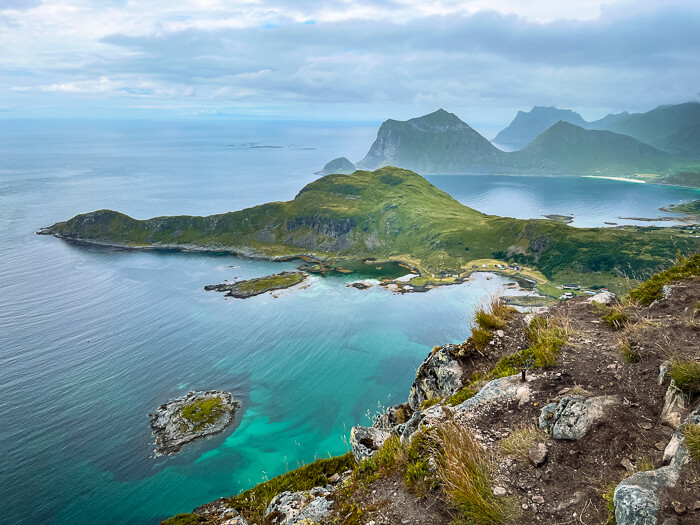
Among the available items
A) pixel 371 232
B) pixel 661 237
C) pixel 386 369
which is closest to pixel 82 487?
pixel 386 369

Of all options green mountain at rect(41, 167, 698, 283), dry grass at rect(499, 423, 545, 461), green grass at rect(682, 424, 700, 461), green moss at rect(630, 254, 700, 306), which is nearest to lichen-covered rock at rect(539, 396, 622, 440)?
dry grass at rect(499, 423, 545, 461)

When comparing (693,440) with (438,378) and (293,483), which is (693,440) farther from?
(293,483)

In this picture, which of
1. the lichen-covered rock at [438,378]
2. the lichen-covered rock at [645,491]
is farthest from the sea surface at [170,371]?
the lichen-covered rock at [645,491]

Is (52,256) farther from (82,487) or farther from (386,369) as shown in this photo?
(386,369)

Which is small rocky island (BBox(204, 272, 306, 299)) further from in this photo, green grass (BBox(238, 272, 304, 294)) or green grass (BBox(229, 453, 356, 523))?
green grass (BBox(229, 453, 356, 523))

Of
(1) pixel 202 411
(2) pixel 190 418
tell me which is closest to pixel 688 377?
(2) pixel 190 418

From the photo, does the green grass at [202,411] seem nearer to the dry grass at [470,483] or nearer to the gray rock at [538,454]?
the dry grass at [470,483]
